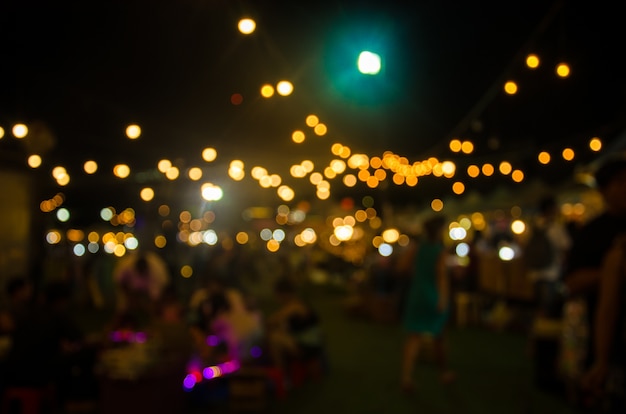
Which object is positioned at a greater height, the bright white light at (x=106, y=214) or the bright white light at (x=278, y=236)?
the bright white light at (x=278, y=236)

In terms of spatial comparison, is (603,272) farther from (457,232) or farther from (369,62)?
(457,232)

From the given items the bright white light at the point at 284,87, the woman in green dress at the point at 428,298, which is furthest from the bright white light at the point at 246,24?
the woman in green dress at the point at 428,298

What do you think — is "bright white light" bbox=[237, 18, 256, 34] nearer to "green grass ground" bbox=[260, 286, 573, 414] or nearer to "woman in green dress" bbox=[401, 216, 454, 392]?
"woman in green dress" bbox=[401, 216, 454, 392]

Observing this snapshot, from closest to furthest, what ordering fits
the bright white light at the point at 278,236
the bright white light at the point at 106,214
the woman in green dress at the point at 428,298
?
the woman in green dress at the point at 428,298
the bright white light at the point at 106,214
the bright white light at the point at 278,236

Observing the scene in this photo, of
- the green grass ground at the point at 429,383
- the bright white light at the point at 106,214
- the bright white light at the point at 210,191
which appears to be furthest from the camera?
the bright white light at the point at 106,214

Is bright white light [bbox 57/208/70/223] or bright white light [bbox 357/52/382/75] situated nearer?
bright white light [bbox 357/52/382/75]

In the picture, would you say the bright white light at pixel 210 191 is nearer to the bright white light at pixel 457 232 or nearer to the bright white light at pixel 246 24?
the bright white light at pixel 246 24

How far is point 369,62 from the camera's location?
7422 millimetres

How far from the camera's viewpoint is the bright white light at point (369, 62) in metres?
7.39

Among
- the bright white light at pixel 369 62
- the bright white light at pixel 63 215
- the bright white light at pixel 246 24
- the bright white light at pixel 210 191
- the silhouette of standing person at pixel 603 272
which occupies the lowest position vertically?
the silhouette of standing person at pixel 603 272

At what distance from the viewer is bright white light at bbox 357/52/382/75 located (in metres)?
7.39


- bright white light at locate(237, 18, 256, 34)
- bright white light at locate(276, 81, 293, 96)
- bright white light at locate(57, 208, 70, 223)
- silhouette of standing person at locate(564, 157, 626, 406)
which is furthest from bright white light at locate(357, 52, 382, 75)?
bright white light at locate(57, 208, 70, 223)

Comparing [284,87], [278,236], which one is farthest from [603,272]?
[278,236]

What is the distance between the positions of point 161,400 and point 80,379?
0.96m
